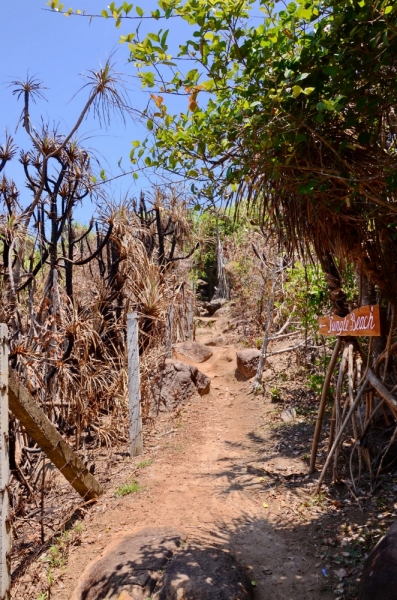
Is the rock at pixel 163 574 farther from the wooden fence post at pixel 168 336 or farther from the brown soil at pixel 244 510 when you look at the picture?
the wooden fence post at pixel 168 336

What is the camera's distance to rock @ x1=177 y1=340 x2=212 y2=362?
10.8 metres

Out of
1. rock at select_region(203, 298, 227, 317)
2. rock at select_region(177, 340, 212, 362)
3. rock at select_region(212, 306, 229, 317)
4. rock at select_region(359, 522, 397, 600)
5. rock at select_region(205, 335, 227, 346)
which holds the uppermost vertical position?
rock at select_region(203, 298, 227, 317)

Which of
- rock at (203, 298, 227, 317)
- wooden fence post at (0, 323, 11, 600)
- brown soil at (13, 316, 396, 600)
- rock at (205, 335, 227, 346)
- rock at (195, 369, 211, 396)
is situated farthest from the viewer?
rock at (203, 298, 227, 317)

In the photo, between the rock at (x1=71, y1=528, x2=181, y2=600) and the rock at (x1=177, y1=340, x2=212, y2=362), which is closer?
the rock at (x1=71, y1=528, x2=181, y2=600)

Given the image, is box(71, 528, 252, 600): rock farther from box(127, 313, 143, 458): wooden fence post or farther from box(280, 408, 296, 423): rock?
box(280, 408, 296, 423): rock

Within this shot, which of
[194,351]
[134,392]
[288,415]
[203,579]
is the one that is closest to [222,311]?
[194,351]

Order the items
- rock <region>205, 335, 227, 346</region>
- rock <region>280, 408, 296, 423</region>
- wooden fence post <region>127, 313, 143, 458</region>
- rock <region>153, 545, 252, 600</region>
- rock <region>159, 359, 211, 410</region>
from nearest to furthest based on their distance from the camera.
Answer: rock <region>153, 545, 252, 600</region>, wooden fence post <region>127, 313, 143, 458</region>, rock <region>280, 408, 296, 423</region>, rock <region>159, 359, 211, 410</region>, rock <region>205, 335, 227, 346</region>

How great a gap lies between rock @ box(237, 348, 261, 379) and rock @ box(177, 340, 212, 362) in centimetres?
136

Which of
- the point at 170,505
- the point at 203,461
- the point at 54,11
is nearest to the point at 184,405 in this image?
the point at 203,461

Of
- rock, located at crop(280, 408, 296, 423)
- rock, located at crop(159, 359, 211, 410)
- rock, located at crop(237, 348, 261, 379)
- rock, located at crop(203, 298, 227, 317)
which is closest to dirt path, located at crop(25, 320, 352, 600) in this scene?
rock, located at crop(280, 408, 296, 423)

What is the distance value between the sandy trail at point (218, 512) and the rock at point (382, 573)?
0.71 m

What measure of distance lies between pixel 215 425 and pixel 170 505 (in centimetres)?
283

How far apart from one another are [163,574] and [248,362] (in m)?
6.35

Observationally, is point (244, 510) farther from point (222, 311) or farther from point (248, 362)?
point (222, 311)
